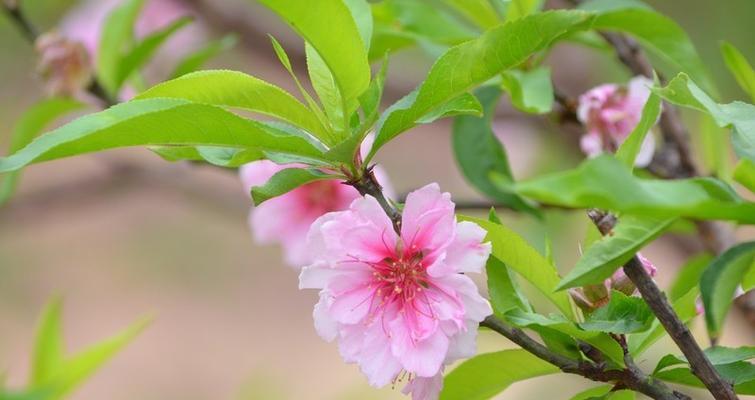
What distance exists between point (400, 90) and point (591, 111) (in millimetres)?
685

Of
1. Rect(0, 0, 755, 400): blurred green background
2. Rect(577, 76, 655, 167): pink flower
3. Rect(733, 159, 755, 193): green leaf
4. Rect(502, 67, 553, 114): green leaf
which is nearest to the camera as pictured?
Rect(733, 159, 755, 193): green leaf

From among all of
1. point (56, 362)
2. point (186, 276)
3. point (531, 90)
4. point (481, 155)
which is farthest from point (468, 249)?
point (186, 276)

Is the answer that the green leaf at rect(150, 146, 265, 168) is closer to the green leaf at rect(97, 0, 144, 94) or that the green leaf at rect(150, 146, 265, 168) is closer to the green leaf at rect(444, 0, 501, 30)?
the green leaf at rect(444, 0, 501, 30)

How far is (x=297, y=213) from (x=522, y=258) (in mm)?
529

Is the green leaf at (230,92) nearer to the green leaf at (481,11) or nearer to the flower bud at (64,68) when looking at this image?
the green leaf at (481,11)

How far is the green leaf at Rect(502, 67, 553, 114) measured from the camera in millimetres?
716

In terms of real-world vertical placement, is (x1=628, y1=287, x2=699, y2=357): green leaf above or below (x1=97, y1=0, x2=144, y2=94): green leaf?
below

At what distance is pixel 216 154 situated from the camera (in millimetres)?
536

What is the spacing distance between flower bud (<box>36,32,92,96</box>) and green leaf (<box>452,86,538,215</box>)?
379mm

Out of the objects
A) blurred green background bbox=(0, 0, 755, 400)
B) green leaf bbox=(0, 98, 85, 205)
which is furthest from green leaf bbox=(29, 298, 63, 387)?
blurred green background bbox=(0, 0, 755, 400)

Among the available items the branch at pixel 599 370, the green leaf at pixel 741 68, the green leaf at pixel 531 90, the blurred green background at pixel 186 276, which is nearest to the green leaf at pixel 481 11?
the green leaf at pixel 531 90

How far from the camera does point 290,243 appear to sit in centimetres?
103

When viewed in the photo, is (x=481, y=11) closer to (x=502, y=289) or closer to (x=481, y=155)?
(x=481, y=155)

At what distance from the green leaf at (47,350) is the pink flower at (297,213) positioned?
216 mm
